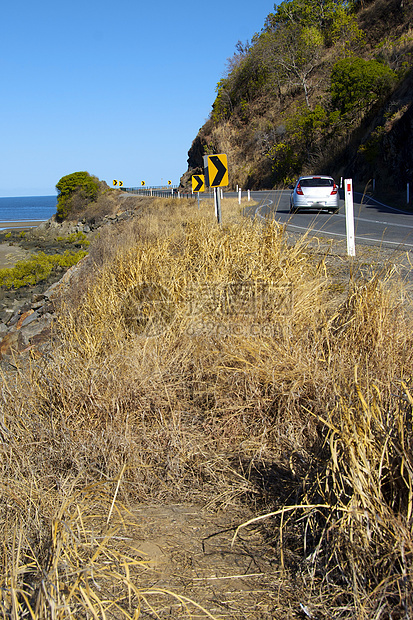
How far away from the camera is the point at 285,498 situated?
2.79 m

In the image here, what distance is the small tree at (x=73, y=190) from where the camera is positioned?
5316cm

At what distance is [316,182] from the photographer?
17312mm

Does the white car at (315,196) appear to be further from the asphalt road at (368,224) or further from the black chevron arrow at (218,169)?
the black chevron arrow at (218,169)

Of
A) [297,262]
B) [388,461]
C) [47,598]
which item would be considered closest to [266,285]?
[297,262]

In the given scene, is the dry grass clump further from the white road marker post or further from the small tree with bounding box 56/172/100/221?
the small tree with bounding box 56/172/100/221

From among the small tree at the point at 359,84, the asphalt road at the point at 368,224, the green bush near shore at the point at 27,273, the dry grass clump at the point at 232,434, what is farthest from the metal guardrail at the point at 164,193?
the dry grass clump at the point at 232,434

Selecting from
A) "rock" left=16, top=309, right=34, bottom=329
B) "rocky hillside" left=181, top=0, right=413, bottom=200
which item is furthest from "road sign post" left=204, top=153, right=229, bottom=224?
"rocky hillside" left=181, top=0, right=413, bottom=200

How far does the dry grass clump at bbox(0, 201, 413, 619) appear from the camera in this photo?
83.3 inches

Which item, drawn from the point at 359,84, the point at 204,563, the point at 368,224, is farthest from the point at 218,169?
the point at 359,84

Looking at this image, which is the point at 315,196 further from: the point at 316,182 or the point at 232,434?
the point at 232,434

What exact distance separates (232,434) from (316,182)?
49.9ft

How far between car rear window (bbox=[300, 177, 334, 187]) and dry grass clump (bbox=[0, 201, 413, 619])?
12.0 meters

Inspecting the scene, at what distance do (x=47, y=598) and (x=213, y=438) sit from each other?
1779 millimetres

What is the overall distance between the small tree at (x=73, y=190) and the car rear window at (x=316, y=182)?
130 feet
